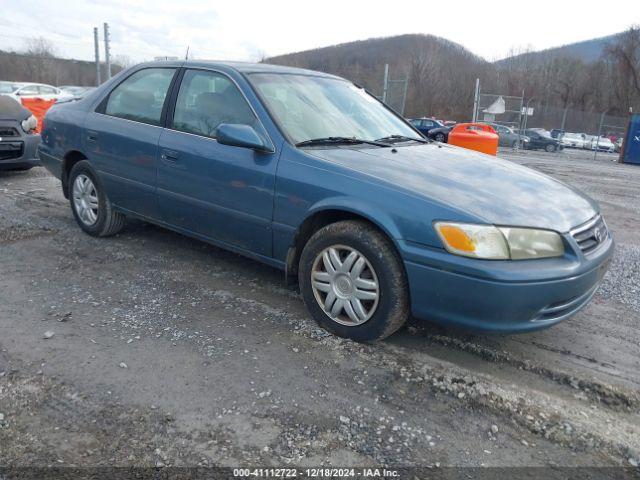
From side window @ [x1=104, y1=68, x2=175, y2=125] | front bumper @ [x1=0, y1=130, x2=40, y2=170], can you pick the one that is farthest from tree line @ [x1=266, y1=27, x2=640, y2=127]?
side window @ [x1=104, y1=68, x2=175, y2=125]

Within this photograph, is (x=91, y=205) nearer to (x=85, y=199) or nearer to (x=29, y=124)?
(x=85, y=199)

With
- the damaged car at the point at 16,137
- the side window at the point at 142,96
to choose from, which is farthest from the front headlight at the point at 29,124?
the side window at the point at 142,96

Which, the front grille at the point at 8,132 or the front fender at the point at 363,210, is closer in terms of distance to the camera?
the front fender at the point at 363,210

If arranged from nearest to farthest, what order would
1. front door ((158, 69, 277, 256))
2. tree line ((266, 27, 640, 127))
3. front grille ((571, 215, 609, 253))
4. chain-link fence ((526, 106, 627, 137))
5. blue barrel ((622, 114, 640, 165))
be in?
front grille ((571, 215, 609, 253))
front door ((158, 69, 277, 256))
blue barrel ((622, 114, 640, 165))
chain-link fence ((526, 106, 627, 137))
tree line ((266, 27, 640, 127))

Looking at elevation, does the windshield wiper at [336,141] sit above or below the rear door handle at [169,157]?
above

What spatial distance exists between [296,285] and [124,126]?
2.00m

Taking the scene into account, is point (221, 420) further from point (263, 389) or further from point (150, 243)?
point (150, 243)

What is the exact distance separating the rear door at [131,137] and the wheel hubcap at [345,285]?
5.72ft

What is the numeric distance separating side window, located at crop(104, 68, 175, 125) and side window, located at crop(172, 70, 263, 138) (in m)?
0.23

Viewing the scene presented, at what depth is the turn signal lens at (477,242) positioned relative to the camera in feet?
8.83

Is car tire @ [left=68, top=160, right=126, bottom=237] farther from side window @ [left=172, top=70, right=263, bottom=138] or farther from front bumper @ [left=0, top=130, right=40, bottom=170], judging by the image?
front bumper @ [left=0, top=130, right=40, bottom=170]

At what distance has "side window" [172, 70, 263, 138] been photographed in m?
3.72

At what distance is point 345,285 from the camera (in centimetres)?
316

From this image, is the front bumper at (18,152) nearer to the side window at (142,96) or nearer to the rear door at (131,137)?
the rear door at (131,137)
